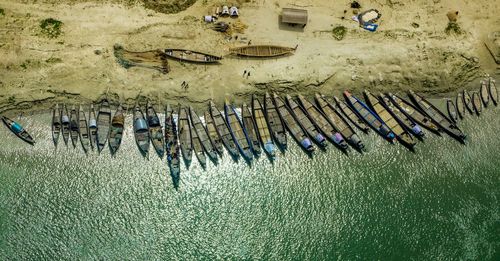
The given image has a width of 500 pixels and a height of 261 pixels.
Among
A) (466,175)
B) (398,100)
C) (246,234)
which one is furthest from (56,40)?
(466,175)

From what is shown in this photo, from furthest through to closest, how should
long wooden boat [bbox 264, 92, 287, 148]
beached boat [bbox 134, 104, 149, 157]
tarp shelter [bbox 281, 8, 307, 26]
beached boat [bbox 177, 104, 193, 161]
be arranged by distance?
tarp shelter [bbox 281, 8, 307, 26]
long wooden boat [bbox 264, 92, 287, 148]
beached boat [bbox 177, 104, 193, 161]
beached boat [bbox 134, 104, 149, 157]

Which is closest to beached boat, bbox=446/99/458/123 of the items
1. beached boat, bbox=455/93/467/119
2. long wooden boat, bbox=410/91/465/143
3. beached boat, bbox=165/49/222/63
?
beached boat, bbox=455/93/467/119

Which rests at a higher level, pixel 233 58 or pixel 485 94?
pixel 233 58

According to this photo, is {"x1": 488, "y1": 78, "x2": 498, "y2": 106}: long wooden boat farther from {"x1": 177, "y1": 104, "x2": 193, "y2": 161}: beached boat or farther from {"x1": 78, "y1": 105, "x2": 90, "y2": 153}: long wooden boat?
{"x1": 78, "y1": 105, "x2": 90, "y2": 153}: long wooden boat

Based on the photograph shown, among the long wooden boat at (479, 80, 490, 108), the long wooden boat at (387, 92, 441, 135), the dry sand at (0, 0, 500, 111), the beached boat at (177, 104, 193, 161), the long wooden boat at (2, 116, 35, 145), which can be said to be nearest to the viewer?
the long wooden boat at (2, 116, 35, 145)

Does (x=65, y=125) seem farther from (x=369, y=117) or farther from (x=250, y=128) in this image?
(x=369, y=117)

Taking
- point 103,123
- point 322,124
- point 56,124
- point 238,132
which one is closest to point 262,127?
point 238,132

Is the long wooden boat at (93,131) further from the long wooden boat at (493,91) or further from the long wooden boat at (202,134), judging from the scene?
the long wooden boat at (493,91)
